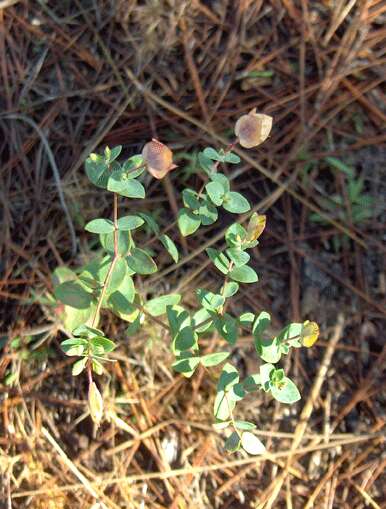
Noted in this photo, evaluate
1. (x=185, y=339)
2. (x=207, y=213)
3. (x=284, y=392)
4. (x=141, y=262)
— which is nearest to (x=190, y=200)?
(x=207, y=213)

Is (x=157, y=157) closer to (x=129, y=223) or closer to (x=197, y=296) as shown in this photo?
(x=129, y=223)

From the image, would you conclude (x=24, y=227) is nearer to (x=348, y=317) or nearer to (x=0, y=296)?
(x=0, y=296)

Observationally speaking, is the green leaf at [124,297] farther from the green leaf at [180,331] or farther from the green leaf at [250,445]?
the green leaf at [250,445]

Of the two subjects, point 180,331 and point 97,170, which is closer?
point 97,170

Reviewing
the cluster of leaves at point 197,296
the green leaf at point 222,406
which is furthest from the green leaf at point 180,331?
the green leaf at point 222,406

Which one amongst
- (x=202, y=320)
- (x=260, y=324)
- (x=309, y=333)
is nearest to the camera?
(x=309, y=333)

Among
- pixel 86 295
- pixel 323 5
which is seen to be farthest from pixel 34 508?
pixel 323 5

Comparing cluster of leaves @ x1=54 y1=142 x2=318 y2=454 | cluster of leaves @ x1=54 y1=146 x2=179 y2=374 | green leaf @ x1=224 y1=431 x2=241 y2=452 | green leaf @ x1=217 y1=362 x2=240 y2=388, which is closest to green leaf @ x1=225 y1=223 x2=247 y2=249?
cluster of leaves @ x1=54 y1=142 x2=318 y2=454
